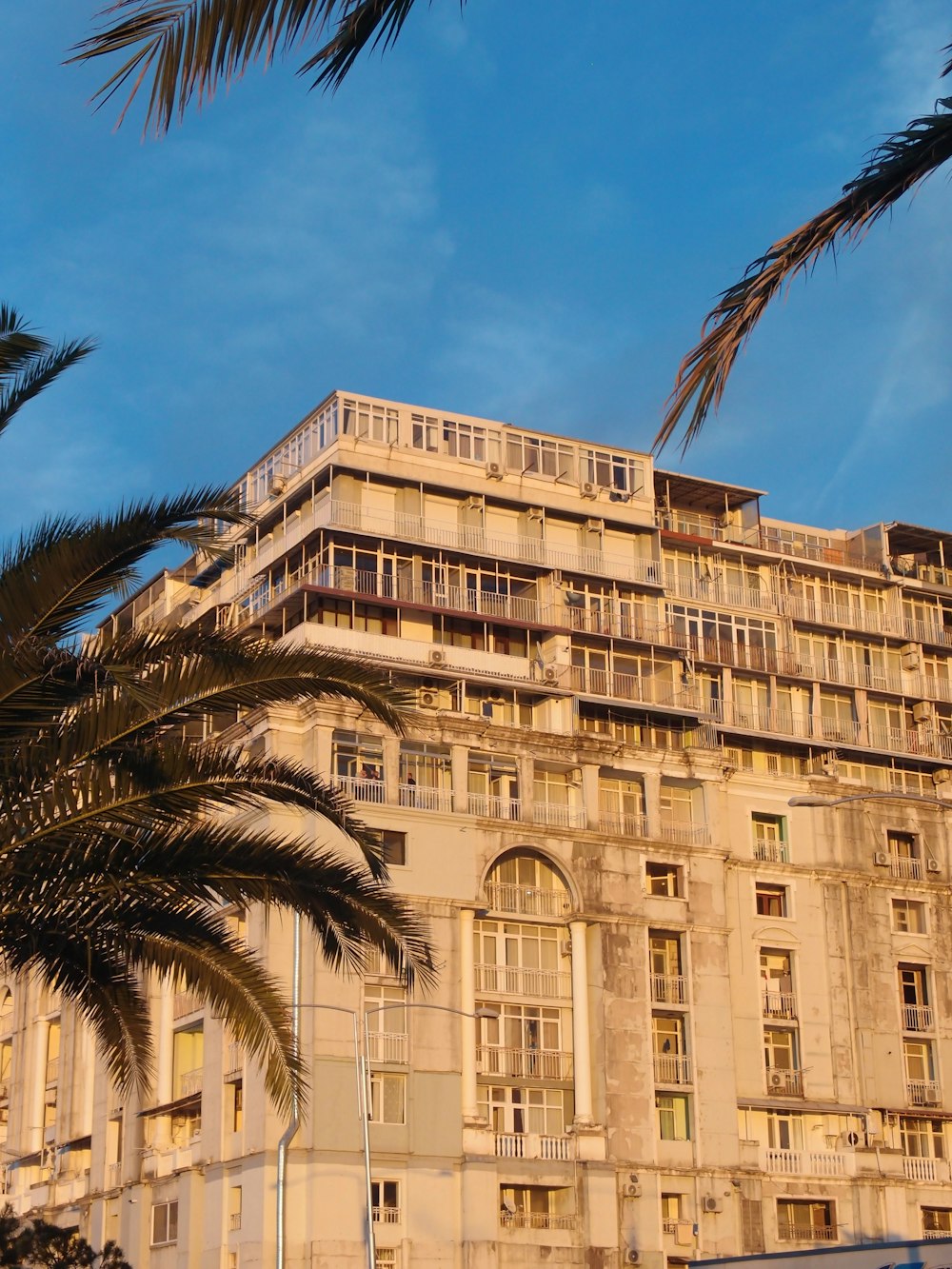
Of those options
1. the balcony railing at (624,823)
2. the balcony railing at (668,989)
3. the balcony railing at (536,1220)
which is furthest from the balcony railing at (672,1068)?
the balcony railing at (624,823)

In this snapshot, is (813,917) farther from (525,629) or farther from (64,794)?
(64,794)

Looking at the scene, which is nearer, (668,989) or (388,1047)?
(388,1047)

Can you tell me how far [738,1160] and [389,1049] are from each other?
50.6ft

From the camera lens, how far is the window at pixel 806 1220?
74.4 meters

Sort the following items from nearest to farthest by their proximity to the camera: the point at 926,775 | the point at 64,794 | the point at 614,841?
the point at 64,794 → the point at 614,841 → the point at 926,775

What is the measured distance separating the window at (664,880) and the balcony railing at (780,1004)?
6.14m

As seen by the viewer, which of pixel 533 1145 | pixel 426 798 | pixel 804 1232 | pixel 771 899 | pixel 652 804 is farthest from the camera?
pixel 771 899

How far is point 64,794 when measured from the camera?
20.4 m

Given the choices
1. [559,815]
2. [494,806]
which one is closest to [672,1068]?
[559,815]

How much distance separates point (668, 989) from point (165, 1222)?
2119cm

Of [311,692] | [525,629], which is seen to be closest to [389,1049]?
[525,629]

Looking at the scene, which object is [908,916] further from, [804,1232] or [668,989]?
[804,1232]

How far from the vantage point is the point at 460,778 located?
72.8 meters

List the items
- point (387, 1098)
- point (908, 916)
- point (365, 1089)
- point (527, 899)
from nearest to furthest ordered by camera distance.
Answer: point (365, 1089)
point (387, 1098)
point (527, 899)
point (908, 916)
